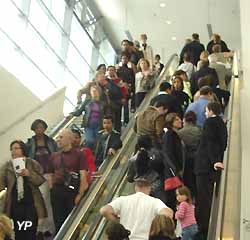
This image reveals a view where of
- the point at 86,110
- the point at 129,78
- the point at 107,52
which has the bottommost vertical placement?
the point at 86,110

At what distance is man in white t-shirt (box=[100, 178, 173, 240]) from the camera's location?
5266 mm

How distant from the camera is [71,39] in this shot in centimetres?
2095

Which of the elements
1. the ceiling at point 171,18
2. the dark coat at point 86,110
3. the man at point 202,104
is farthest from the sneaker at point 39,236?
the ceiling at point 171,18

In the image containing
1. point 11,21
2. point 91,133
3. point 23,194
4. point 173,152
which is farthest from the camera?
point 11,21

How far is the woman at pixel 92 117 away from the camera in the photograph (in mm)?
9734

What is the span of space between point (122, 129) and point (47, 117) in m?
2.38

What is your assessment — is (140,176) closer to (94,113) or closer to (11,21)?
(94,113)

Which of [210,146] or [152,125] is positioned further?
[152,125]

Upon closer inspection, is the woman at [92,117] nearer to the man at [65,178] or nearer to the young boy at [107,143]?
the young boy at [107,143]

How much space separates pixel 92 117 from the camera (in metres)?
9.90

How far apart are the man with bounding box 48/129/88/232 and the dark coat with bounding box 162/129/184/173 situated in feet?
3.55

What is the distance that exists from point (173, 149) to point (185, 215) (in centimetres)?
82

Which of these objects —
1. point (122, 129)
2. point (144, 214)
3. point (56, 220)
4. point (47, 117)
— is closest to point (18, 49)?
point (47, 117)

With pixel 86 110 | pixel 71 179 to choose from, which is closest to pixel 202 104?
pixel 86 110
